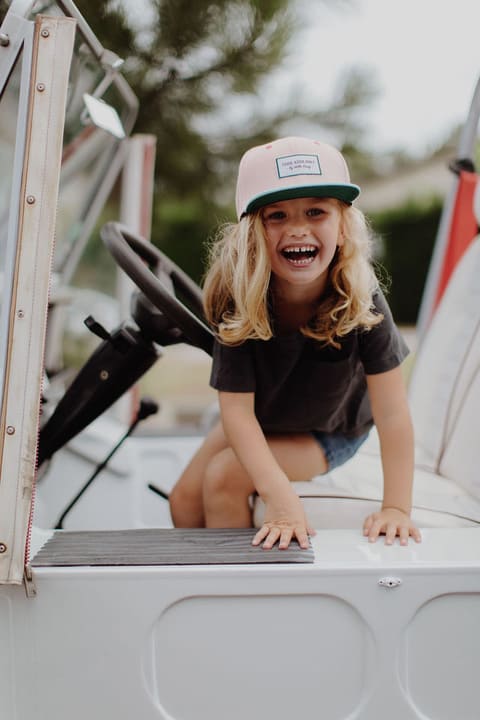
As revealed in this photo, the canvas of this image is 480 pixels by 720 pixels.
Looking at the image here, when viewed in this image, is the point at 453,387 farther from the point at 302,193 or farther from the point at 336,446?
the point at 302,193

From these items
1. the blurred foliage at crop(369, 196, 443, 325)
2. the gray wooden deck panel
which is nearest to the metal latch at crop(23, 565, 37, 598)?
the gray wooden deck panel

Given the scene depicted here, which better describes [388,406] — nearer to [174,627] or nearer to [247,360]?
[247,360]

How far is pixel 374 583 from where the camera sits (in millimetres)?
1101

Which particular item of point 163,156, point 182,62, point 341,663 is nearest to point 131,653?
point 341,663

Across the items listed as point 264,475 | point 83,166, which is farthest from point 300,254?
point 83,166

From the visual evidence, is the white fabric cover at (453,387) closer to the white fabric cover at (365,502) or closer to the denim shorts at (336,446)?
the white fabric cover at (365,502)

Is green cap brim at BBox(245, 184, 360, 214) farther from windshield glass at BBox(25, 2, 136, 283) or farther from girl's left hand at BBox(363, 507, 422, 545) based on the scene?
windshield glass at BBox(25, 2, 136, 283)

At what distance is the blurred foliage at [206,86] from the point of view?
338 cm

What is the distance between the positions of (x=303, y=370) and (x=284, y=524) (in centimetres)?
35

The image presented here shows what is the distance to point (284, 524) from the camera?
4.07 ft

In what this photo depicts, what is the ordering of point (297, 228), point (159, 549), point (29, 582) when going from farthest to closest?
point (297, 228), point (159, 549), point (29, 582)

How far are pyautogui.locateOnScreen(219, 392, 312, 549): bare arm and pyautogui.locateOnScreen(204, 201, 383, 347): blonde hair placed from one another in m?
0.13

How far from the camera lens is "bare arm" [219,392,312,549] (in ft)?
3.98

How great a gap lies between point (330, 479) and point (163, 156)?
126 inches
